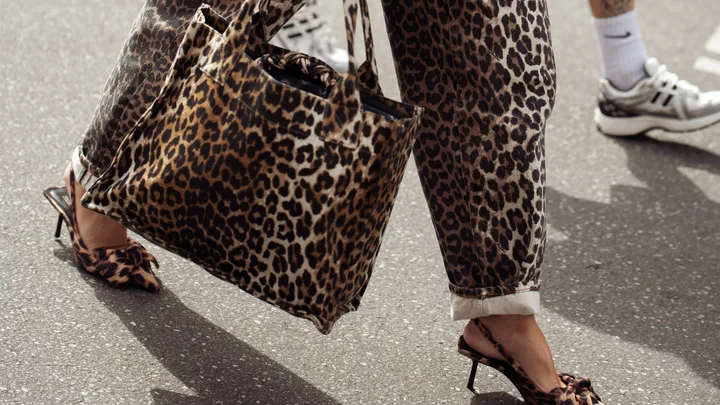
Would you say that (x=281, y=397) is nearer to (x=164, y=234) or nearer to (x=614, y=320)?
(x=164, y=234)

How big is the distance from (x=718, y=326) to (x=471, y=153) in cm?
110

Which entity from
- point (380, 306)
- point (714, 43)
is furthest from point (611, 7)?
point (380, 306)

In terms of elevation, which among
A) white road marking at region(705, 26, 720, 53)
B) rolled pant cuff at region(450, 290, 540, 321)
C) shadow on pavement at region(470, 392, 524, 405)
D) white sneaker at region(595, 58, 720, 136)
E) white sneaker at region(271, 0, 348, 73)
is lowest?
shadow on pavement at region(470, 392, 524, 405)

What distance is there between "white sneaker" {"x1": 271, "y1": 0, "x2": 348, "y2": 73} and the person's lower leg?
990mm

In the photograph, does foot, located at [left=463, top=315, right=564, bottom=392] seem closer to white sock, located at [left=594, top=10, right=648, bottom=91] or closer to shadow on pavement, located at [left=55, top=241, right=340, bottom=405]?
shadow on pavement, located at [left=55, top=241, right=340, bottom=405]

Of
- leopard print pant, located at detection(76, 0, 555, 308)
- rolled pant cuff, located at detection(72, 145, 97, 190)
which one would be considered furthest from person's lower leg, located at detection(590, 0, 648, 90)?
rolled pant cuff, located at detection(72, 145, 97, 190)

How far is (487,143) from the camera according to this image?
210 centimetres

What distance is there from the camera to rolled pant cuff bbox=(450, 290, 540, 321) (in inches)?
84.8

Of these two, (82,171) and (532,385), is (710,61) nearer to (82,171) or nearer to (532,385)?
(532,385)

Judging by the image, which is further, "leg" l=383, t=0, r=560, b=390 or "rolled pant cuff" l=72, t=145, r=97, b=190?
"rolled pant cuff" l=72, t=145, r=97, b=190

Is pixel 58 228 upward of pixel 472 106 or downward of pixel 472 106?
downward

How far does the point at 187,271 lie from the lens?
2773 mm

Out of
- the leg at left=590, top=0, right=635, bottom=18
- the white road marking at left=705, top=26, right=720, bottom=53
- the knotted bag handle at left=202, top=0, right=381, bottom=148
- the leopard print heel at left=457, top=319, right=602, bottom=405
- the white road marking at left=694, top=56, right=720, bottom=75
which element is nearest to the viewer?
the knotted bag handle at left=202, top=0, right=381, bottom=148

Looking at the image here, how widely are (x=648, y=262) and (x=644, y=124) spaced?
103 centimetres
